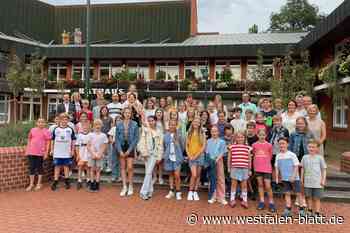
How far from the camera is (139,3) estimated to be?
33.0 m

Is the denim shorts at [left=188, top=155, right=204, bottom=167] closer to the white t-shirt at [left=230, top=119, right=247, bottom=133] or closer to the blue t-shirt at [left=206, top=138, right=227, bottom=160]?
the blue t-shirt at [left=206, top=138, right=227, bottom=160]

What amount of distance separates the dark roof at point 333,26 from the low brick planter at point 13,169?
11489mm

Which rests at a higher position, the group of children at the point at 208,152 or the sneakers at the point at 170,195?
the group of children at the point at 208,152

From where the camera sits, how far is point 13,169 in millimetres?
7867

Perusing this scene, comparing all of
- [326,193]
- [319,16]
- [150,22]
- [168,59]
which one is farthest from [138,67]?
[319,16]

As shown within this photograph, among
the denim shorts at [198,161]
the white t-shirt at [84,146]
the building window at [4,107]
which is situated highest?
the building window at [4,107]

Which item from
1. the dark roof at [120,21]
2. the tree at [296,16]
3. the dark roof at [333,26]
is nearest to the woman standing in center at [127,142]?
the dark roof at [333,26]

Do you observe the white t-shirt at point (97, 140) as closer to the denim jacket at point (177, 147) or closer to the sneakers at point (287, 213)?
the denim jacket at point (177, 147)

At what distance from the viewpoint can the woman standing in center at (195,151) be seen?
23.3ft

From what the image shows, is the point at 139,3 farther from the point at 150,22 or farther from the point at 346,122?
the point at 346,122

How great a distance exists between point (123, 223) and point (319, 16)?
2002 inches

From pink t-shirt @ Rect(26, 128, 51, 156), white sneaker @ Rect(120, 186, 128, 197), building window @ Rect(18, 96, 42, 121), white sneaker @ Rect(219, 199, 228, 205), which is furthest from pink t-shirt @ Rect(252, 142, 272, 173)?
building window @ Rect(18, 96, 42, 121)

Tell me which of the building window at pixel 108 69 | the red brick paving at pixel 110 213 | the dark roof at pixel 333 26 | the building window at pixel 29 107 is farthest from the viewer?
the building window at pixel 29 107

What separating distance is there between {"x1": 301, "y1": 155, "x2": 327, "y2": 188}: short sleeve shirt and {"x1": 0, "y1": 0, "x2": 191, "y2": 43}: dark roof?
86.8 feet
